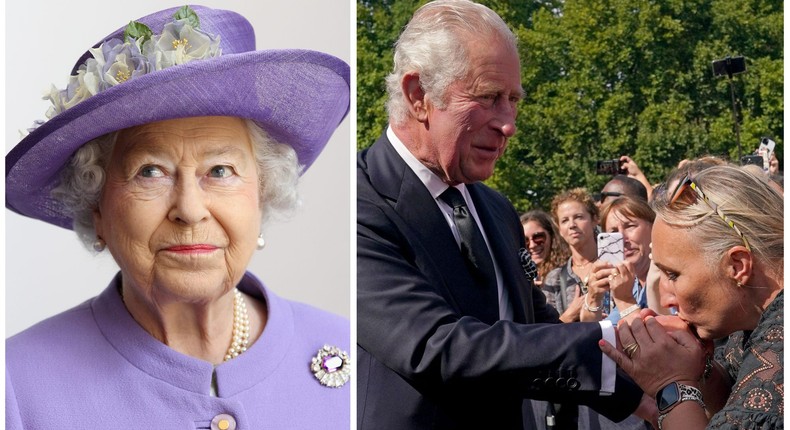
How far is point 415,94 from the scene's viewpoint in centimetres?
310

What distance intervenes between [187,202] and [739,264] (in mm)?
1400

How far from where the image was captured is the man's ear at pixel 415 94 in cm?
310

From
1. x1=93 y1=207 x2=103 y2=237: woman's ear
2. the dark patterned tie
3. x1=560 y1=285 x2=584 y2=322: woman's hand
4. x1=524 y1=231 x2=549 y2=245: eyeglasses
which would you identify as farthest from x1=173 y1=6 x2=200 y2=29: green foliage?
x1=524 y1=231 x2=549 y2=245: eyeglasses

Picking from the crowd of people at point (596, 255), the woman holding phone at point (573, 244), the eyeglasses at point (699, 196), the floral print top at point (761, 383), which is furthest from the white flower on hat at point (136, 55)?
the woman holding phone at point (573, 244)

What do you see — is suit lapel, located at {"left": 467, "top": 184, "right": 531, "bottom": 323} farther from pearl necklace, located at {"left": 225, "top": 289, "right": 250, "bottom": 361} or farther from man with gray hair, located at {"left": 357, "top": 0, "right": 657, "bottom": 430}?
pearl necklace, located at {"left": 225, "top": 289, "right": 250, "bottom": 361}

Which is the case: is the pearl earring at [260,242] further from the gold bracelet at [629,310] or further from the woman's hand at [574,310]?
the woman's hand at [574,310]

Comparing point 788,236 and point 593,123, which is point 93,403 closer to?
point 788,236

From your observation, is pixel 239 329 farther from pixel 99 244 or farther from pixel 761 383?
pixel 761 383

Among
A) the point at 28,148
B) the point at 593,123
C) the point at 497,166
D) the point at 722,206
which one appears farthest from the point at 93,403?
the point at 593,123

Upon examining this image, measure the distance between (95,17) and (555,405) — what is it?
205 centimetres

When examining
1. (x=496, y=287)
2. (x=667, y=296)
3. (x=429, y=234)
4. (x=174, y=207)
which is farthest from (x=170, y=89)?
(x=667, y=296)

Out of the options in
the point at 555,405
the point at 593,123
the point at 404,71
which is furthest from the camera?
the point at 593,123

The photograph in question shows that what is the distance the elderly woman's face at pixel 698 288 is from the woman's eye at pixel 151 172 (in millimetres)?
1308

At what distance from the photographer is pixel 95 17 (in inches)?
123
